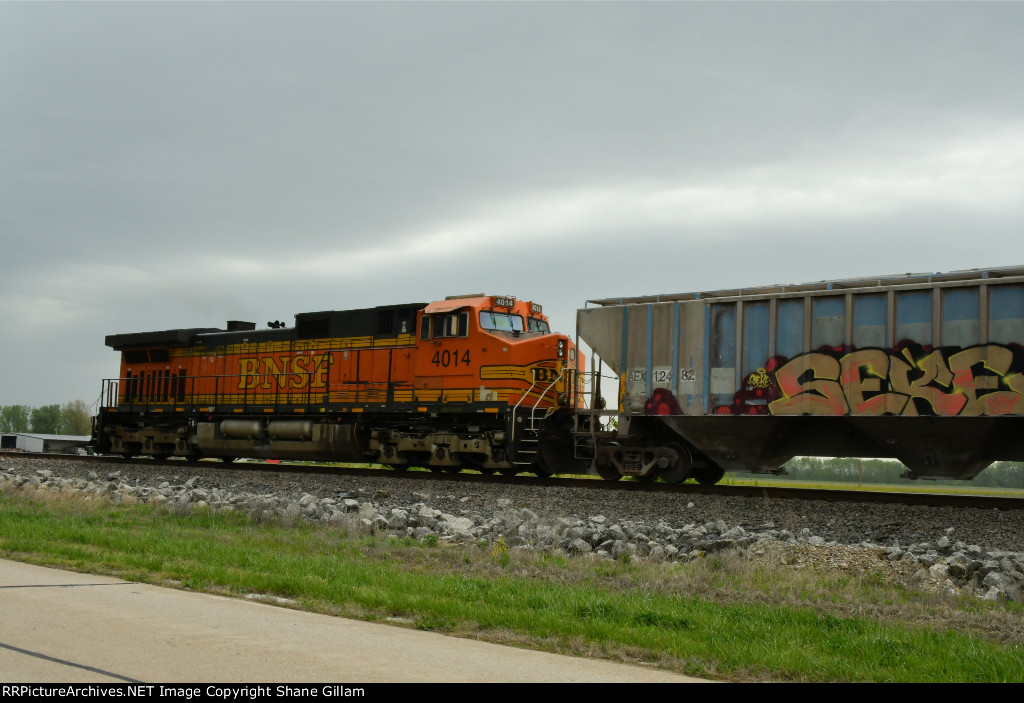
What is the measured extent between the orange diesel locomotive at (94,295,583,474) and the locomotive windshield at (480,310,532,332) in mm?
29

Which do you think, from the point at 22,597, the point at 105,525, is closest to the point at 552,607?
the point at 22,597

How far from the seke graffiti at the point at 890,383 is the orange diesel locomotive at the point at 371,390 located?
5045mm

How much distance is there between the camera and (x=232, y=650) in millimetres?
5629

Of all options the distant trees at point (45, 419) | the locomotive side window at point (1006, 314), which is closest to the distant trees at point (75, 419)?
the distant trees at point (45, 419)

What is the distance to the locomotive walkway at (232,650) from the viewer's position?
16.6ft

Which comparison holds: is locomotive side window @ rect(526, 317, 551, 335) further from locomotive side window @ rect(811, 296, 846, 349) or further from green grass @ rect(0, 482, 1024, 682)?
green grass @ rect(0, 482, 1024, 682)

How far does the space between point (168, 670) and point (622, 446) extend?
→ 44.1 ft

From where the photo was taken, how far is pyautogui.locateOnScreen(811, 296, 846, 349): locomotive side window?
15203 millimetres

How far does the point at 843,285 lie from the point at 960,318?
79.2 inches

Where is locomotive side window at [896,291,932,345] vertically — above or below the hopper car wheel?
above

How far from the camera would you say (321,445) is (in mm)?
23781

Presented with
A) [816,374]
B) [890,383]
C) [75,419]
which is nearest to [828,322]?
[816,374]

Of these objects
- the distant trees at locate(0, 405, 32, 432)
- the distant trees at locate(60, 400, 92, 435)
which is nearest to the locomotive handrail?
the distant trees at locate(60, 400, 92, 435)

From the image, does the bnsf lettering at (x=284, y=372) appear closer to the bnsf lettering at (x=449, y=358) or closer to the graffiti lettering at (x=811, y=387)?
the bnsf lettering at (x=449, y=358)
